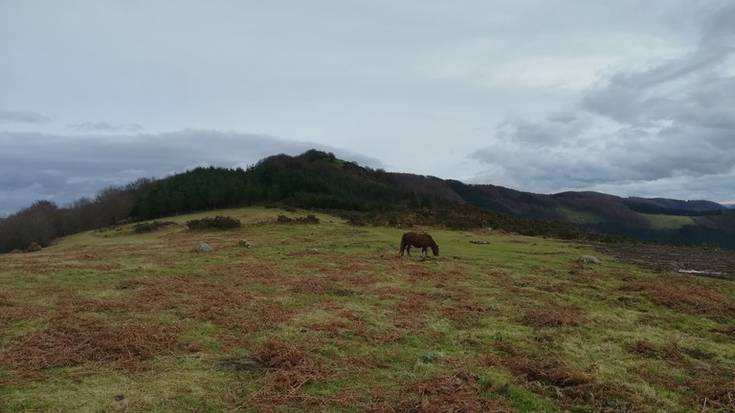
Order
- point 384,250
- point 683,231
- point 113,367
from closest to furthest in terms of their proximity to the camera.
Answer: point 113,367, point 384,250, point 683,231

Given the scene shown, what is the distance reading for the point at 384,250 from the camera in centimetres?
3391

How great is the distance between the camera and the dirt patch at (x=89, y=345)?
9.80 m

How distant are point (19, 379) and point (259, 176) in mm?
107899

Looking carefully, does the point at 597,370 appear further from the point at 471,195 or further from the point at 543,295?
the point at 471,195

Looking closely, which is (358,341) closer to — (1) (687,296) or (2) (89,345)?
(2) (89,345)

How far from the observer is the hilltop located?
72750 mm

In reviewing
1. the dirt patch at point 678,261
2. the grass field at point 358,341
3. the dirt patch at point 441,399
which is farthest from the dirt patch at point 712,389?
the dirt patch at point 678,261

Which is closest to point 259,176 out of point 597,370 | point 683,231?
point 597,370

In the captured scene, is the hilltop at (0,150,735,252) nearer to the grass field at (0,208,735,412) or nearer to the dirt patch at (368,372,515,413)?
the grass field at (0,208,735,412)

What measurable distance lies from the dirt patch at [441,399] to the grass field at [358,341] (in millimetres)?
35

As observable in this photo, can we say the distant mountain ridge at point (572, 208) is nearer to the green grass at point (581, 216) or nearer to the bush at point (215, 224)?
the green grass at point (581, 216)

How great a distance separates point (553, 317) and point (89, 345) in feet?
40.3

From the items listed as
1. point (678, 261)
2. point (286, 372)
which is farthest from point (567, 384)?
point (678, 261)

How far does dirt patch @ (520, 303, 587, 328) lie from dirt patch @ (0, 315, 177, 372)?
9.84 m
